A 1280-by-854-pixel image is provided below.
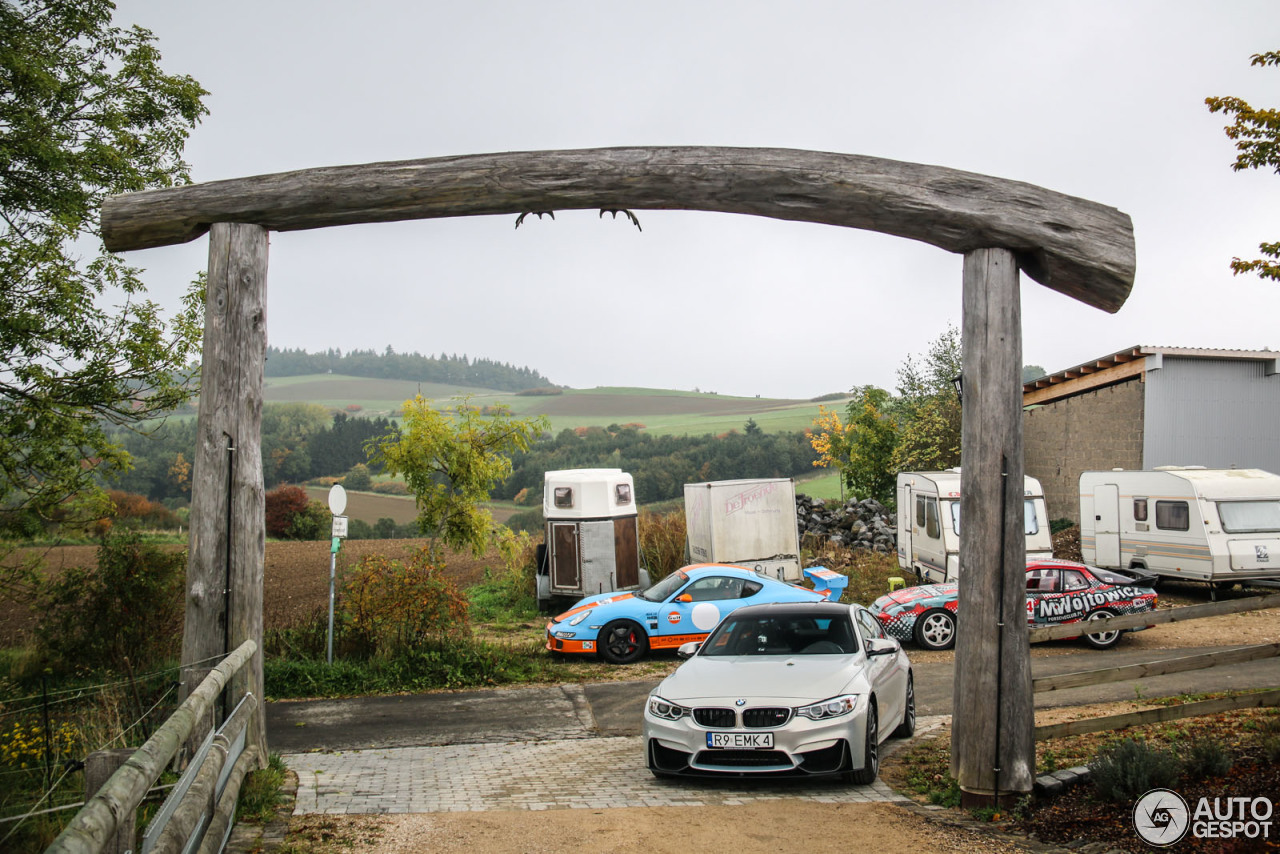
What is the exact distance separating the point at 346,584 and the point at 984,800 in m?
9.48

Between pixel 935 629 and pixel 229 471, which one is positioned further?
pixel 935 629

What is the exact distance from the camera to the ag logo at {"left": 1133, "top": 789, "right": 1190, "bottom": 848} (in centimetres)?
526

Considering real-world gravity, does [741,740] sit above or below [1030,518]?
below

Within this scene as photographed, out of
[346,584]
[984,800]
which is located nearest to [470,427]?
[346,584]

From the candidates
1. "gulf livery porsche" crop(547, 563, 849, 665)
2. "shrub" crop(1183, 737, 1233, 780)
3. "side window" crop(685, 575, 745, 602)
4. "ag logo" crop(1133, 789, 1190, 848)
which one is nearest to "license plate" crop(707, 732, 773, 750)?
"ag logo" crop(1133, 789, 1190, 848)

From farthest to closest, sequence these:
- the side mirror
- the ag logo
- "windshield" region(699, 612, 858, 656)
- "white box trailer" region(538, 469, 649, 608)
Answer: "white box trailer" region(538, 469, 649, 608), "windshield" region(699, 612, 858, 656), the side mirror, the ag logo

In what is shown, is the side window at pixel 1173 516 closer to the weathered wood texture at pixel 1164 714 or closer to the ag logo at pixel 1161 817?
the weathered wood texture at pixel 1164 714

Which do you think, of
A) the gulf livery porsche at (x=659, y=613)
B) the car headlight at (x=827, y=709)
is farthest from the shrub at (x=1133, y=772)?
the gulf livery porsche at (x=659, y=613)

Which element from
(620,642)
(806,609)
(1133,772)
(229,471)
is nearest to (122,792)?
(229,471)

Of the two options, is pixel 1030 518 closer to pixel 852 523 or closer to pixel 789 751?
pixel 852 523

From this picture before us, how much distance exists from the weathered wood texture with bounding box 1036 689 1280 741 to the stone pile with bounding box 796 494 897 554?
67.7 ft

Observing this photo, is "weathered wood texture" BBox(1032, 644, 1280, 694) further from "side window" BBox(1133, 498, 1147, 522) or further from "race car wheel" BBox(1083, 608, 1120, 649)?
"side window" BBox(1133, 498, 1147, 522)

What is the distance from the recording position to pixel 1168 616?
8.41 meters

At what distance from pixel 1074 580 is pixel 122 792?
14.3 metres
